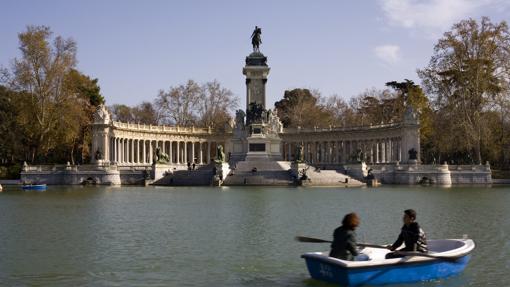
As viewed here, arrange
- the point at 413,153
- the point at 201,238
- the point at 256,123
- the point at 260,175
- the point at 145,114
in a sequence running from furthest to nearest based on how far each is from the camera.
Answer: the point at 145,114 → the point at 256,123 → the point at 413,153 → the point at 260,175 → the point at 201,238

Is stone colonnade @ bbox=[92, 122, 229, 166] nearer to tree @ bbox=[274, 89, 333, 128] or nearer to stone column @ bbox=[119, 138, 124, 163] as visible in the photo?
stone column @ bbox=[119, 138, 124, 163]

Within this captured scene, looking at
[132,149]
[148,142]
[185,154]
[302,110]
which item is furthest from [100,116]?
[302,110]

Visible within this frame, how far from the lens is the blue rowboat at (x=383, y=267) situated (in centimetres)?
1398

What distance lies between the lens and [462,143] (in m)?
73.3

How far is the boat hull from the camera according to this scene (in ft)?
46.0

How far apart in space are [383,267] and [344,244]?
974 mm

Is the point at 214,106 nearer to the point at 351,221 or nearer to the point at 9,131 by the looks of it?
the point at 9,131

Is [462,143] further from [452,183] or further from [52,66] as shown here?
[52,66]

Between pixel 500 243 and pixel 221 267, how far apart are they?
9556mm

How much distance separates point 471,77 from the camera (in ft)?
243

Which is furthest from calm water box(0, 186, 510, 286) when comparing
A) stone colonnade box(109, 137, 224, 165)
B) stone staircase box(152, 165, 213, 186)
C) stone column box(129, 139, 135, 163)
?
stone column box(129, 139, 135, 163)

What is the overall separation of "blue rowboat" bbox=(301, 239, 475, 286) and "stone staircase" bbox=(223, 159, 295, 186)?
47.8m

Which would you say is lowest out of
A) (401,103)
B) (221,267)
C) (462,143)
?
(221,267)

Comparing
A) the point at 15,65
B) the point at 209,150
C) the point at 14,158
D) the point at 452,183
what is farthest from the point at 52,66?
the point at 452,183
